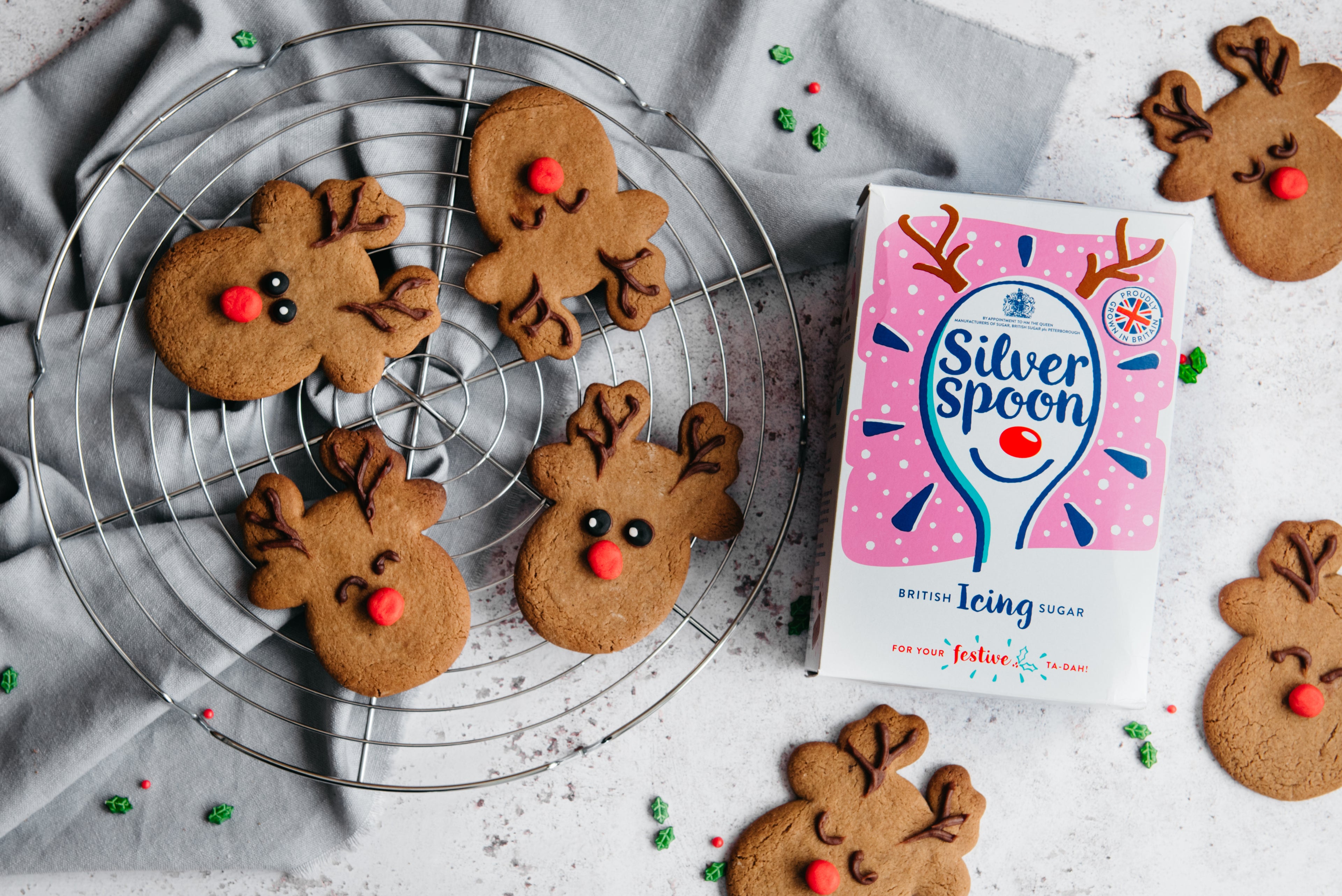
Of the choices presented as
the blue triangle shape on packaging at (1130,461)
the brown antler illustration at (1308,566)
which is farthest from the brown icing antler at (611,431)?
the brown antler illustration at (1308,566)

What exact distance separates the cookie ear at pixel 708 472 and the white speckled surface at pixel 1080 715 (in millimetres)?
138

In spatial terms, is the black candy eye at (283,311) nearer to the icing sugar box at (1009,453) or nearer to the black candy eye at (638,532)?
the black candy eye at (638,532)

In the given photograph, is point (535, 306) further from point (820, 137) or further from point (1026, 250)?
point (1026, 250)

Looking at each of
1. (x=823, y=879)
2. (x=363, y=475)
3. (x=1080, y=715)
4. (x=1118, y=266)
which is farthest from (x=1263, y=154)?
(x=363, y=475)

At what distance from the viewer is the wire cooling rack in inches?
44.2

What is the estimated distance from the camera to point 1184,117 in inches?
47.9

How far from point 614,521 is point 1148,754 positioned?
0.81m

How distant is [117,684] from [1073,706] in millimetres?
1270

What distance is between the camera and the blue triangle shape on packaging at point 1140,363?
40.3 inches

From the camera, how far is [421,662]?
3.58 feet

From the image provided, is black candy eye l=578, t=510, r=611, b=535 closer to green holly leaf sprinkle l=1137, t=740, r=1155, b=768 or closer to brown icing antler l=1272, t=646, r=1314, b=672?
green holly leaf sprinkle l=1137, t=740, r=1155, b=768

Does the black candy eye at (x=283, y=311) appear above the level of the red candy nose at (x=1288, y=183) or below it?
below

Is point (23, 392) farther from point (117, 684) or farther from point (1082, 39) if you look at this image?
point (1082, 39)

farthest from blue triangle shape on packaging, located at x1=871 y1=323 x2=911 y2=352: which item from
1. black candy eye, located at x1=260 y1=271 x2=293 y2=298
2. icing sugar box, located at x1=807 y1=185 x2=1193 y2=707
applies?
black candy eye, located at x1=260 y1=271 x2=293 y2=298
